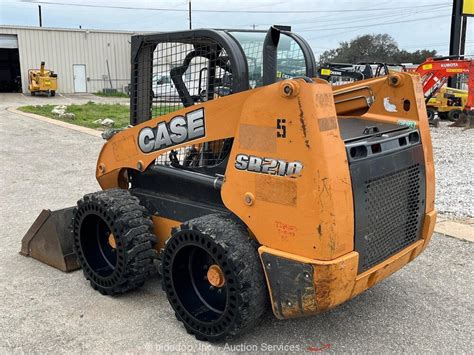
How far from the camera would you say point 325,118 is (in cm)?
279

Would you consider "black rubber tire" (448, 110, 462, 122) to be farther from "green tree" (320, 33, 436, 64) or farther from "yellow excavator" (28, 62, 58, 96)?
"green tree" (320, 33, 436, 64)

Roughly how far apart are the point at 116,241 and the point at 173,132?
0.92 meters

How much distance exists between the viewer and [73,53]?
37.8m

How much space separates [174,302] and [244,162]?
1.11 m

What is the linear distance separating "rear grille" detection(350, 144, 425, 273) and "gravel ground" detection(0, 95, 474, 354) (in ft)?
1.98

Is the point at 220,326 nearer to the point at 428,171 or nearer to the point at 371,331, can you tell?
the point at 371,331

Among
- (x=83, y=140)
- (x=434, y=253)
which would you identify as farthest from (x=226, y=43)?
(x=83, y=140)

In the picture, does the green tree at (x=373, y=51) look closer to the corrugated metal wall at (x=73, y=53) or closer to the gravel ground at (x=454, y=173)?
the corrugated metal wall at (x=73, y=53)

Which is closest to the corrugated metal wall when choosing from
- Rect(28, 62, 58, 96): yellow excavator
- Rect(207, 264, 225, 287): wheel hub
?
Rect(28, 62, 58, 96): yellow excavator

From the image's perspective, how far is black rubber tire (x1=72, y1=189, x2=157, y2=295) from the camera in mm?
3715

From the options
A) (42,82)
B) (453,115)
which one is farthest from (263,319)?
(42,82)

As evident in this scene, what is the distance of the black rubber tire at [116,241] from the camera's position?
12.2 feet

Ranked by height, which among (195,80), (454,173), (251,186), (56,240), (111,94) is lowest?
(454,173)

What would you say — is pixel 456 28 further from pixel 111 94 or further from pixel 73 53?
pixel 73 53
